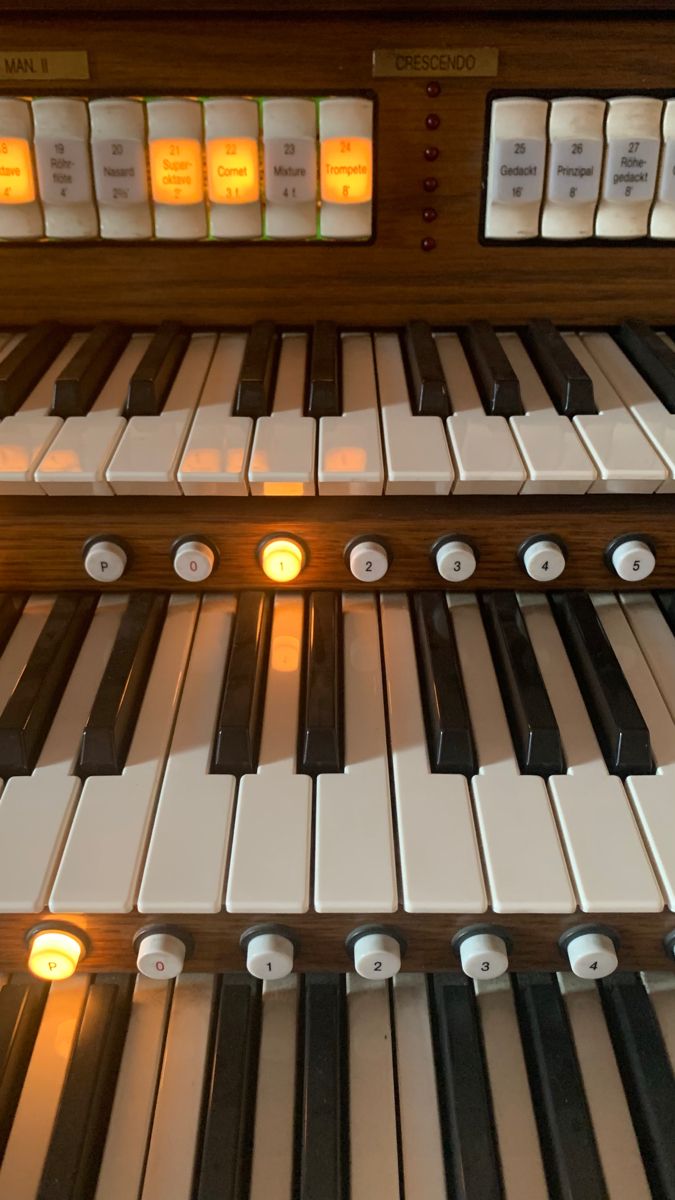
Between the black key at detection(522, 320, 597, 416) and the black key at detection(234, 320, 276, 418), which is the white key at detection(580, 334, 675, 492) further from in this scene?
the black key at detection(234, 320, 276, 418)

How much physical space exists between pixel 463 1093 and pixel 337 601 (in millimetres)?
511

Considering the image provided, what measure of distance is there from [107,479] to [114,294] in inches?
15.1

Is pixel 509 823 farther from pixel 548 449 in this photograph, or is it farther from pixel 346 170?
pixel 346 170

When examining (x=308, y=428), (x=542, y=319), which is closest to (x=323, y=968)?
(x=308, y=428)

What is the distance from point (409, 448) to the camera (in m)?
0.99

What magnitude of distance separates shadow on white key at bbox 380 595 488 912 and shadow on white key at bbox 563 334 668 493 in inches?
11.7

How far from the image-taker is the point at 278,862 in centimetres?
78

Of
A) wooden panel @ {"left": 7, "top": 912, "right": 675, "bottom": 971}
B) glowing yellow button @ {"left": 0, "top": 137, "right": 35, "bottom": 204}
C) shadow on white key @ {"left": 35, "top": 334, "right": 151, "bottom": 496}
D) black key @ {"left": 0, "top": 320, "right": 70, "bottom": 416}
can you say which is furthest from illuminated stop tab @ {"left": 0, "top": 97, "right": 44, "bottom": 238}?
wooden panel @ {"left": 7, "top": 912, "right": 675, "bottom": 971}

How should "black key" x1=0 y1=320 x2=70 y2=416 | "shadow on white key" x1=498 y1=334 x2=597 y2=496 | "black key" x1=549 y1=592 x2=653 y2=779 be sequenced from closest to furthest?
"black key" x1=549 y1=592 x2=653 y2=779
"shadow on white key" x1=498 y1=334 x2=597 y2=496
"black key" x1=0 y1=320 x2=70 y2=416

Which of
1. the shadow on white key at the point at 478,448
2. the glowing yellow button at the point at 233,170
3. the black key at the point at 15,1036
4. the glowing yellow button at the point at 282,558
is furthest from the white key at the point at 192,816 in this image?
the glowing yellow button at the point at 233,170

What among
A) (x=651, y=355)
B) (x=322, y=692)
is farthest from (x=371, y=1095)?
(x=651, y=355)

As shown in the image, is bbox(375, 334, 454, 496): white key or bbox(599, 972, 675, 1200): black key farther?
bbox(375, 334, 454, 496): white key

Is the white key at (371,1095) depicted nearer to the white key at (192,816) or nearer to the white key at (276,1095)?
the white key at (276,1095)

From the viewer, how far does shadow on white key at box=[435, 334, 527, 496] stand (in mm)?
955
